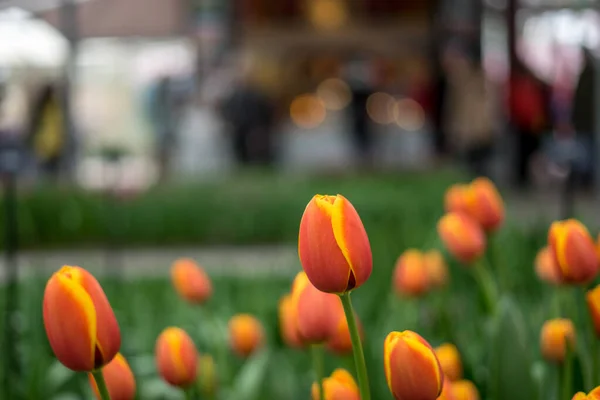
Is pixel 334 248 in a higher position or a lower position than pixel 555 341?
higher

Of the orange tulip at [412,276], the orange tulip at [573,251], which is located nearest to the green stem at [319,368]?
the orange tulip at [573,251]

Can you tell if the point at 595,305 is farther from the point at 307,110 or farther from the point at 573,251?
the point at 307,110

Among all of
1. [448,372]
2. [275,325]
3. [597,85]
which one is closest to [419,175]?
[597,85]

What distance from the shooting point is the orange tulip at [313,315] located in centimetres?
77

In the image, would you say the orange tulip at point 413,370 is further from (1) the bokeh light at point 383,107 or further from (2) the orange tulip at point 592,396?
(1) the bokeh light at point 383,107

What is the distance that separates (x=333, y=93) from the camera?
18375 mm

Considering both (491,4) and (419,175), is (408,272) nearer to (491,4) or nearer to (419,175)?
(419,175)

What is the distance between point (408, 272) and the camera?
1.37 metres

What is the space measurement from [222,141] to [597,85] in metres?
5.55

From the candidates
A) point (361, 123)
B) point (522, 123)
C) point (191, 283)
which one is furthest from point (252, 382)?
point (361, 123)

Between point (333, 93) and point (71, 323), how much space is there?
17.9 meters

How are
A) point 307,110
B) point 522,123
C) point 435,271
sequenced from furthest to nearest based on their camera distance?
point 307,110, point 522,123, point 435,271

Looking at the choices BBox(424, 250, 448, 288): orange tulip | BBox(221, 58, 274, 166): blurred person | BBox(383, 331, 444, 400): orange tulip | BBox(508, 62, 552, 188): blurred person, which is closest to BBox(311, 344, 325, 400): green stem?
BBox(383, 331, 444, 400): orange tulip

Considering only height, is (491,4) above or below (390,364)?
above
